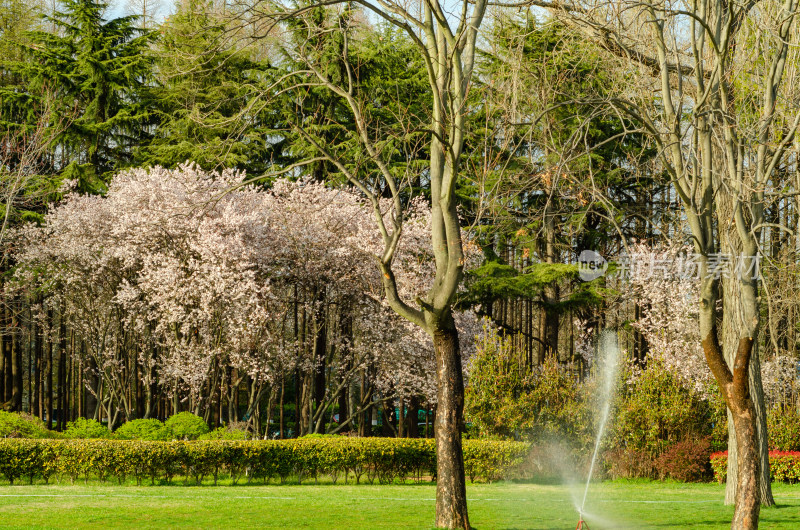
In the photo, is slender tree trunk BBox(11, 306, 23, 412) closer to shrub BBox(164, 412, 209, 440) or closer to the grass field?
shrub BBox(164, 412, 209, 440)

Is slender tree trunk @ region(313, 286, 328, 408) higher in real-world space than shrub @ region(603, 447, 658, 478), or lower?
higher

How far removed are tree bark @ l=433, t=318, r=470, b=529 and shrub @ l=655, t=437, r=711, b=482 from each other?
441 inches

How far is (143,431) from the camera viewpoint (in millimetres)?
17219

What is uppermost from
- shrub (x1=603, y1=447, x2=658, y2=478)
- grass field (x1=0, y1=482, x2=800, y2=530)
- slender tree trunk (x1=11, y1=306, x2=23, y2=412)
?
slender tree trunk (x1=11, y1=306, x2=23, y2=412)

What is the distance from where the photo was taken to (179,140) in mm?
25422

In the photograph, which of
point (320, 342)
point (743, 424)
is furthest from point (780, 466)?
point (320, 342)

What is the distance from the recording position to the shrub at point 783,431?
1864 cm

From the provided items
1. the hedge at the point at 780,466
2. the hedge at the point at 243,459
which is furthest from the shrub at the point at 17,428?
the hedge at the point at 780,466

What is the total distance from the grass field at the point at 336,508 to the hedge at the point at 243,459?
48 cm

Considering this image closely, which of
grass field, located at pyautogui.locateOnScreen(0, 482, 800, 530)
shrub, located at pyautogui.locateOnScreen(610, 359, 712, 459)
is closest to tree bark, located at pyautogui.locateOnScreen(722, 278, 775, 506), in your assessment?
grass field, located at pyautogui.locateOnScreen(0, 482, 800, 530)

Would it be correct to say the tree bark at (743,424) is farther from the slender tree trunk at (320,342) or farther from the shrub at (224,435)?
the slender tree trunk at (320,342)

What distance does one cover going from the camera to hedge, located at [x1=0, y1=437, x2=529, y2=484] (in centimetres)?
1402

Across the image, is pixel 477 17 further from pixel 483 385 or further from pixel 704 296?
pixel 483 385

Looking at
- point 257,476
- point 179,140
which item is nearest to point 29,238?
point 179,140
